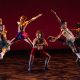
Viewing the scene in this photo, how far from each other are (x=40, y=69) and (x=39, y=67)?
417mm

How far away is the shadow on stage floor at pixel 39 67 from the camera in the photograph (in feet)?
37.9

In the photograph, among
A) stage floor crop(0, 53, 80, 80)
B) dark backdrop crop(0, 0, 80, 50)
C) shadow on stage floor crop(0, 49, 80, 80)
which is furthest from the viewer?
dark backdrop crop(0, 0, 80, 50)

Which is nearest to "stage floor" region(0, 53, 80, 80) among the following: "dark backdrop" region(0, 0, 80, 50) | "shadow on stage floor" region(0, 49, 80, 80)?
"shadow on stage floor" region(0, 49, 80, 80)

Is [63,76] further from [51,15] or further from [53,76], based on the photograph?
[51,15]

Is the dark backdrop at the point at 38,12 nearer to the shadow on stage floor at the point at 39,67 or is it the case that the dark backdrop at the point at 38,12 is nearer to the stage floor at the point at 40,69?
the shadow on stage floor at the point at 39,67

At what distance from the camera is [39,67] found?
13.3 m

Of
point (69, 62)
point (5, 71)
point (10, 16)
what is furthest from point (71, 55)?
point (5, 71)

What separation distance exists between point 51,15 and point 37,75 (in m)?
5.95

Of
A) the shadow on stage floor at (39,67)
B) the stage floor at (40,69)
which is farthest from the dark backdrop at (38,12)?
the stage floor at (40,69)

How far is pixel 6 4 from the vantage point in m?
16.5

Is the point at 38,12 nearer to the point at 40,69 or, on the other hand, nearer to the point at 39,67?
the point at 39,67

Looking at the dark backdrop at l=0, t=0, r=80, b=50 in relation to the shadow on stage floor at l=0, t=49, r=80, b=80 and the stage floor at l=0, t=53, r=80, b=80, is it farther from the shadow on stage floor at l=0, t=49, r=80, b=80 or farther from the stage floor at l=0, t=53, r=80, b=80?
the stage floor at l=0, t=53, r=80, b=80

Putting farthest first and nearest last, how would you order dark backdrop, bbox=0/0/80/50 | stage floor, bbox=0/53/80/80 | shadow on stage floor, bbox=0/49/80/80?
dark backdrop, bbox=0/0/80/50, shadow on stage floor, bbox=0/49/80/80, stage floor, bbox=0/53/80/80

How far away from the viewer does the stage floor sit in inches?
450
